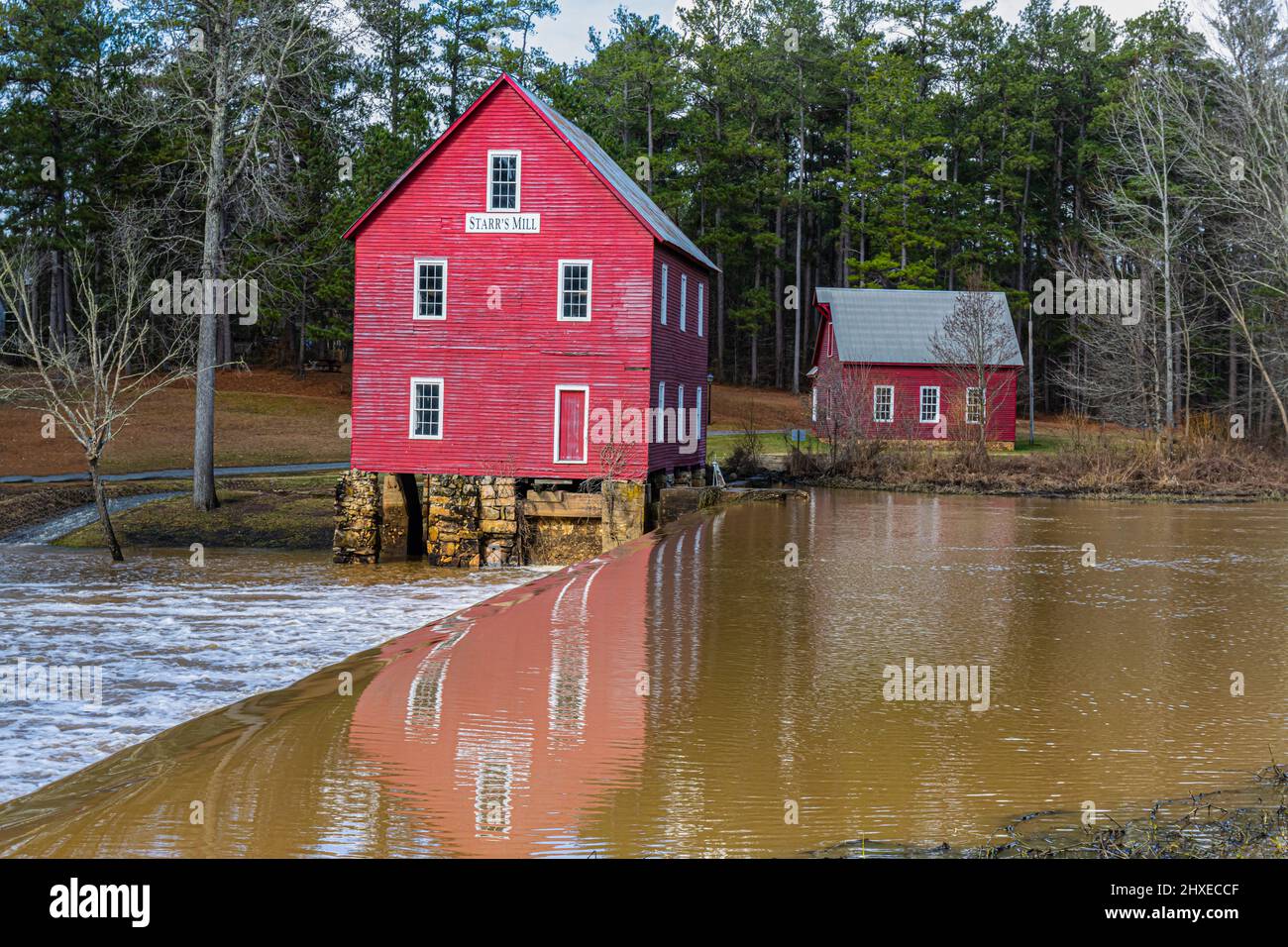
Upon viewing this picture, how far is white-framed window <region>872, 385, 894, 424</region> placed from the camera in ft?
168

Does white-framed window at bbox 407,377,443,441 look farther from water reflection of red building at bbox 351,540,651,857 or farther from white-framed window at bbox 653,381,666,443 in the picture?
water reflection of red building at bbox 351,540,651,857

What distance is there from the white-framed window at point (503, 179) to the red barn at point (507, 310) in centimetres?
3

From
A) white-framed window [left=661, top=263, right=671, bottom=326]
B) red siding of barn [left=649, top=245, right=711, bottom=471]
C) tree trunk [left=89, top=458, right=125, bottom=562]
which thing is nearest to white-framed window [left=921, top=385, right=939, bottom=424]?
red siding of barn [left=649, top=245, right=711, bottom=471]

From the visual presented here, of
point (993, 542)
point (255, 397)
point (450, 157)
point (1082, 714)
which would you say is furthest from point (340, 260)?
point (1082, 714)

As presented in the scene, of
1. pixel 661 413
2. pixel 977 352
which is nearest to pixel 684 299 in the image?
pixel 661 413

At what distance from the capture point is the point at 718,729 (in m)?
11.0

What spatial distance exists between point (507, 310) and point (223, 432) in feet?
76.9

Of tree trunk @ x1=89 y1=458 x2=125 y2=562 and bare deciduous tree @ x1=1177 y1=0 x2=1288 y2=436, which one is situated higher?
bare deciduous tree @ x1=1177 y1=0 x2=1288 y2=436

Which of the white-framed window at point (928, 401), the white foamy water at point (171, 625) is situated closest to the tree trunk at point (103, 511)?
the white foamy water at point (171, 625)

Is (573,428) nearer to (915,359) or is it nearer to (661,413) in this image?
(661,413)

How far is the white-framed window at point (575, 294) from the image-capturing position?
27.4m
